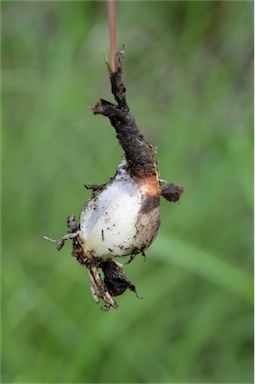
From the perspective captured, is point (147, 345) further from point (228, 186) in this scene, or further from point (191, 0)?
point (191, 0)

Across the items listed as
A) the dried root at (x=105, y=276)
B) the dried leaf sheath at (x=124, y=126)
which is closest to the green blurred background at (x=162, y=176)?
the dried root at (x=105, y=276)

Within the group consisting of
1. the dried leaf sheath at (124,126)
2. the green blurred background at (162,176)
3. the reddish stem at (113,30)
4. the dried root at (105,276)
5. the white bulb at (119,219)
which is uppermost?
the green blurred background at (162,176)

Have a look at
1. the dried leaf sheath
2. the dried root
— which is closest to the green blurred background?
the dried root

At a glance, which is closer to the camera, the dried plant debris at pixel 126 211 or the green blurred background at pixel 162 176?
the dried plant debris at pixel 126 211

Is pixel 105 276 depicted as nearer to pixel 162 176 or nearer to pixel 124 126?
pixel 124 126

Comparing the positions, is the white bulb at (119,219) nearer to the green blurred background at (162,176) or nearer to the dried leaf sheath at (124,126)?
the dried leaf sheath at (124,126)

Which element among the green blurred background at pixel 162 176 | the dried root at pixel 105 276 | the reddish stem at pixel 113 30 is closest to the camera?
the reddish stem at pixel 113 30

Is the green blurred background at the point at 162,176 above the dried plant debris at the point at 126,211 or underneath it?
above

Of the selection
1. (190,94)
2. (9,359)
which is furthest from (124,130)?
(190,94)

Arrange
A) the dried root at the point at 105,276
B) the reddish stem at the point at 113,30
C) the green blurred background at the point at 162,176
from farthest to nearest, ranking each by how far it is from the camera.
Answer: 1. the green blurred background at the point at 162,176
2. the dried root at the point at 105,276
3. the reddish stem at the point at 113,30
